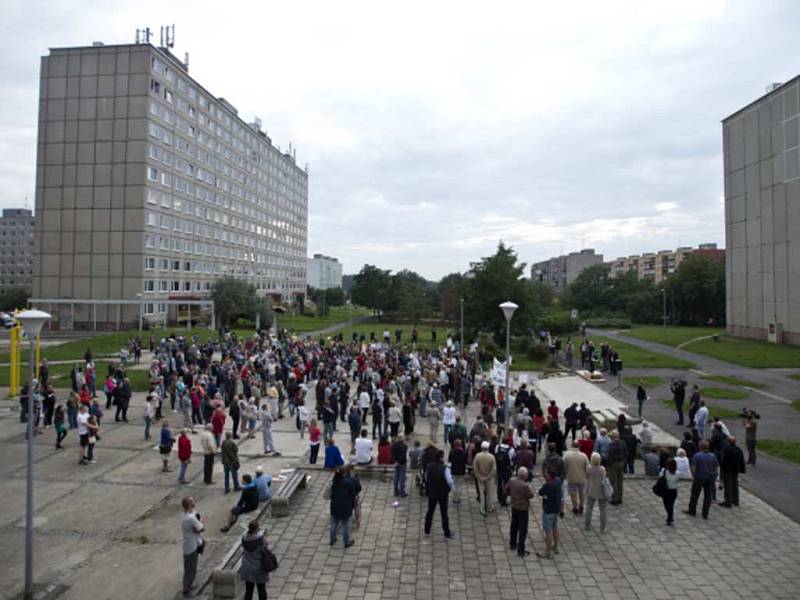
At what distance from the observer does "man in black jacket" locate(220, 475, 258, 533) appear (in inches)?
375

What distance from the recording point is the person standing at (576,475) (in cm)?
1002

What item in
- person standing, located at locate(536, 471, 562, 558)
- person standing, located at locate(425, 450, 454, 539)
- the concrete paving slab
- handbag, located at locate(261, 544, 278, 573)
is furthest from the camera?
the concrete paving slab

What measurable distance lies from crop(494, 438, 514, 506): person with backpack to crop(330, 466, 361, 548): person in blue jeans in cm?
336

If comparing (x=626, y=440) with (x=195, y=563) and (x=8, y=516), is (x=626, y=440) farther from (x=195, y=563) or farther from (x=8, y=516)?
(x=8, y=516)

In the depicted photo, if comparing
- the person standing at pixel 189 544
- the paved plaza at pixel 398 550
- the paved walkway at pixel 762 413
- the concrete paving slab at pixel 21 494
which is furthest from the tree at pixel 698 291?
the person standing at pixel 189 544

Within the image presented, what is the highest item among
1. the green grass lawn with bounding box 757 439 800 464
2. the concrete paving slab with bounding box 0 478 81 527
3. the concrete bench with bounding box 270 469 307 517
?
the concrete bench with bounding box 270 469 307 517

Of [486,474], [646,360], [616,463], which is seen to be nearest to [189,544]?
[486,474]

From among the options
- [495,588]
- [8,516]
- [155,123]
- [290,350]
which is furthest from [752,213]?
[155,123]

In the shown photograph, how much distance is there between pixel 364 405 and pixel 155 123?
5064 cm

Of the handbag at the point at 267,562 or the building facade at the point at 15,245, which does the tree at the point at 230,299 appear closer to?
the handbag at the point at 267,562

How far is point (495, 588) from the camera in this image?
301 inches

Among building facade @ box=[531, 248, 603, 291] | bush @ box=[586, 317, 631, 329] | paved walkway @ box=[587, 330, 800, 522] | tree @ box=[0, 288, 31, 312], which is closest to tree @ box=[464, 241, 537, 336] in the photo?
paved walkway @ box=[587, 330, 800, 522]

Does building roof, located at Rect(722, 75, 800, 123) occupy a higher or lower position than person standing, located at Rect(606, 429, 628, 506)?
higher

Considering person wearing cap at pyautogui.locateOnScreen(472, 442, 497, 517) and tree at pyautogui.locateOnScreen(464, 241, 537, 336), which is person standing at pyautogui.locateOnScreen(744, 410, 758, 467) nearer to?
person wearing cap at pyautogui.locateOnScreen(472, 442, 497, 517)
